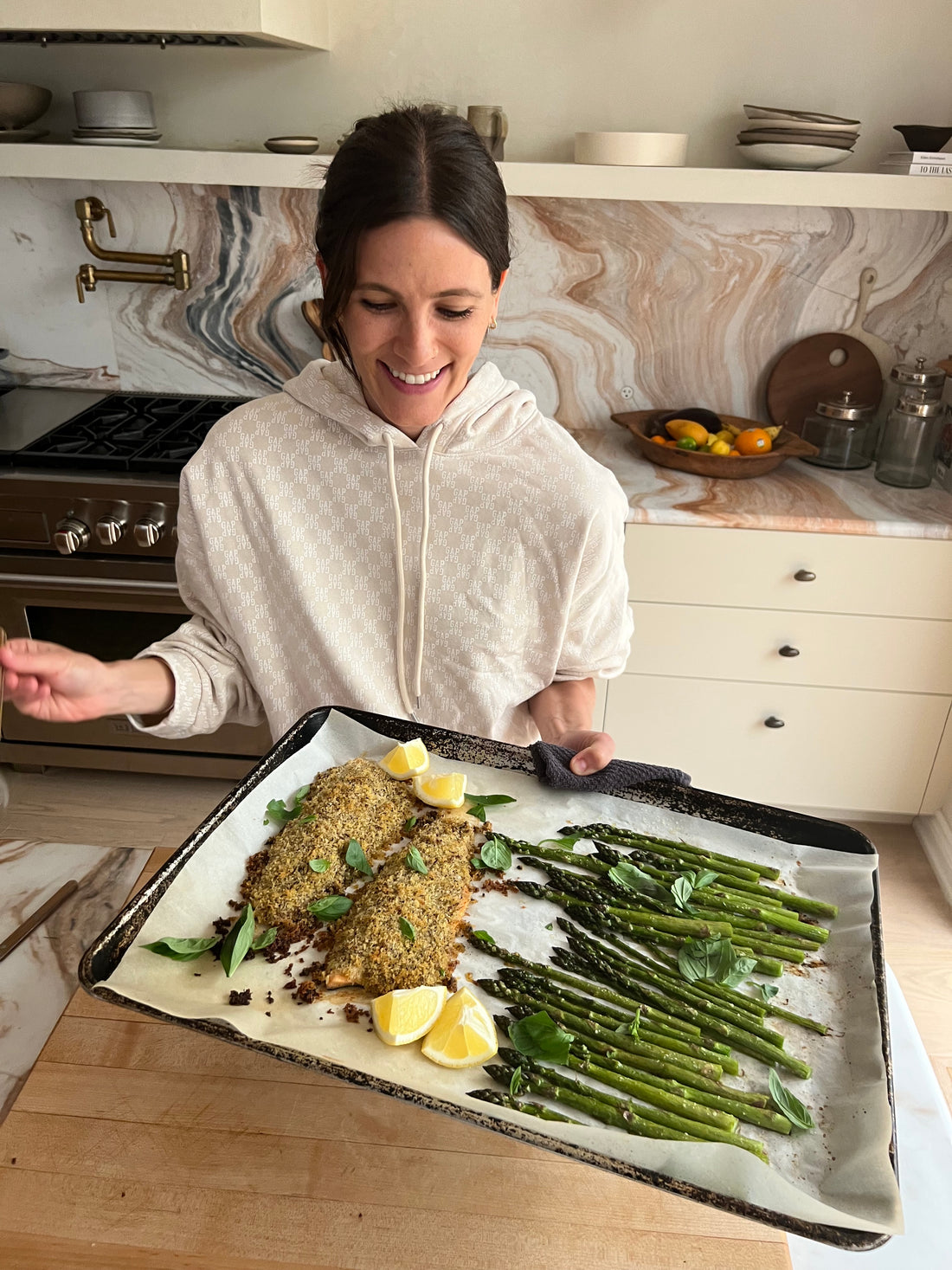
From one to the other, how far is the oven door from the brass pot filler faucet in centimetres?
100

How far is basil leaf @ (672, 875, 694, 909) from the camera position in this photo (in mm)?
1124

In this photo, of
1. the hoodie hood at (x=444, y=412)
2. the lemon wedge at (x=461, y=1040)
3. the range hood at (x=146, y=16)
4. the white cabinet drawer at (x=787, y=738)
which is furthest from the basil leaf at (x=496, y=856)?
the range hood at (x=146, y=16)

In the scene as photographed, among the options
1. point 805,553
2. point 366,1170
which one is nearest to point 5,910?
point 366,1170

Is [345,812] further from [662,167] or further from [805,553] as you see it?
[662,167]

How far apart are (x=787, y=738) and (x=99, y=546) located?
86.0 inches

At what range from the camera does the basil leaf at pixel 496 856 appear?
1.19 metres

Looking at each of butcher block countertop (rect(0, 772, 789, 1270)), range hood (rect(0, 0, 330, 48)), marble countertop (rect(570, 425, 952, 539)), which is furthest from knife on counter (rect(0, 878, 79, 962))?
range hood (rect(0, 0, 330, 48))

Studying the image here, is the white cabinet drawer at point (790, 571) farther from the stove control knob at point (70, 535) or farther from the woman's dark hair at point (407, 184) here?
the stove control knob at point (70, 535)

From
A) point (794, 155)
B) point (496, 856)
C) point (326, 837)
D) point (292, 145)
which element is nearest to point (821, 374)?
point (794, 155)

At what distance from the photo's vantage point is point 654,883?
1156 mm

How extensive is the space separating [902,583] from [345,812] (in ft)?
6.42

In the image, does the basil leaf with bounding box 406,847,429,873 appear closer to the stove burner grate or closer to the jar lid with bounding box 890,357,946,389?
the stove burner grate

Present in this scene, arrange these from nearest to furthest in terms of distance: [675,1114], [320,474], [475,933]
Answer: [675,1114] < [475,933] < [320,474]

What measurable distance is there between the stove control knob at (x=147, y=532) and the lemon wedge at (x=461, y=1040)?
6.32 feet
